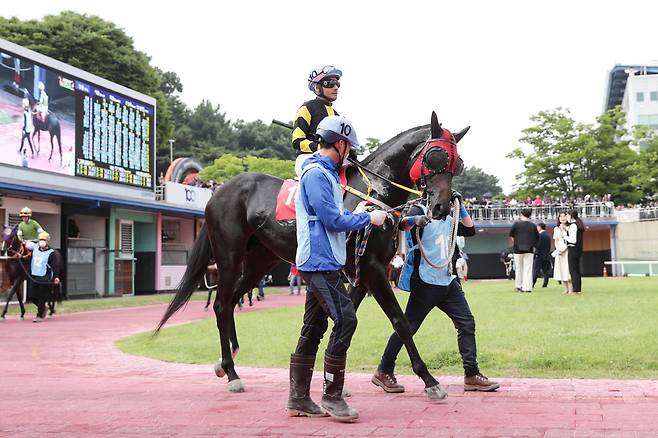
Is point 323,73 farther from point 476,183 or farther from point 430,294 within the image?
point 476,183

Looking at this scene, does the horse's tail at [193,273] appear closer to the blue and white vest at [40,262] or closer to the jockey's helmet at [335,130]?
the jockey's helmet at [335,130]

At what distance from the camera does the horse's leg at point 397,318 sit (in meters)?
Answer: 5.26

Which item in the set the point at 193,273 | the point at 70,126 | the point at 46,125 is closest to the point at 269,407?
the point at 193,273

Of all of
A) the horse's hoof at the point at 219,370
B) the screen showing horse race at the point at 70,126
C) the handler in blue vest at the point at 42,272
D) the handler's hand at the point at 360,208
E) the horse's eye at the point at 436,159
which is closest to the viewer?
the handler's hand at the point at 360,208

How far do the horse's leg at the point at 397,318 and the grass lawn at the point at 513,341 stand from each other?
1486 millimetres

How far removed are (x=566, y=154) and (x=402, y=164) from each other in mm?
41309

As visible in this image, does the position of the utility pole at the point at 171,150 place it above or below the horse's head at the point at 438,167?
above

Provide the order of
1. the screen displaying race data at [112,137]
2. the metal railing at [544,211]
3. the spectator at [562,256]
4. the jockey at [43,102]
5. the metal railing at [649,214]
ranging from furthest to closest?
the metal railing at [544,211]
the metal railing at [649,214]
the screen displaying race data at [112,137]
the jockey at [43,102]
the spectator at [562,256]

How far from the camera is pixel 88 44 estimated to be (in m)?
39.0

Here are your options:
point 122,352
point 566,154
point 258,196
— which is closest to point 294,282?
point 122,352

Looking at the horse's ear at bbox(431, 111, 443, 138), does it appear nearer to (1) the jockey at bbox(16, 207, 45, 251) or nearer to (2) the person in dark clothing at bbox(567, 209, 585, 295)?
(2) the person in dark clothing at bbox(567, 209, 585, 295)

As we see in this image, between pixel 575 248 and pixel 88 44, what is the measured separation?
32718mm

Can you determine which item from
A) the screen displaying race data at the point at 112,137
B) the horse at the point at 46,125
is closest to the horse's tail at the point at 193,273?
the horse at the point at 46,125

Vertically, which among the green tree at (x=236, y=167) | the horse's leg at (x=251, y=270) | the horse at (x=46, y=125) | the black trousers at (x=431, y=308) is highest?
the green tree at (x=236, y=167)
